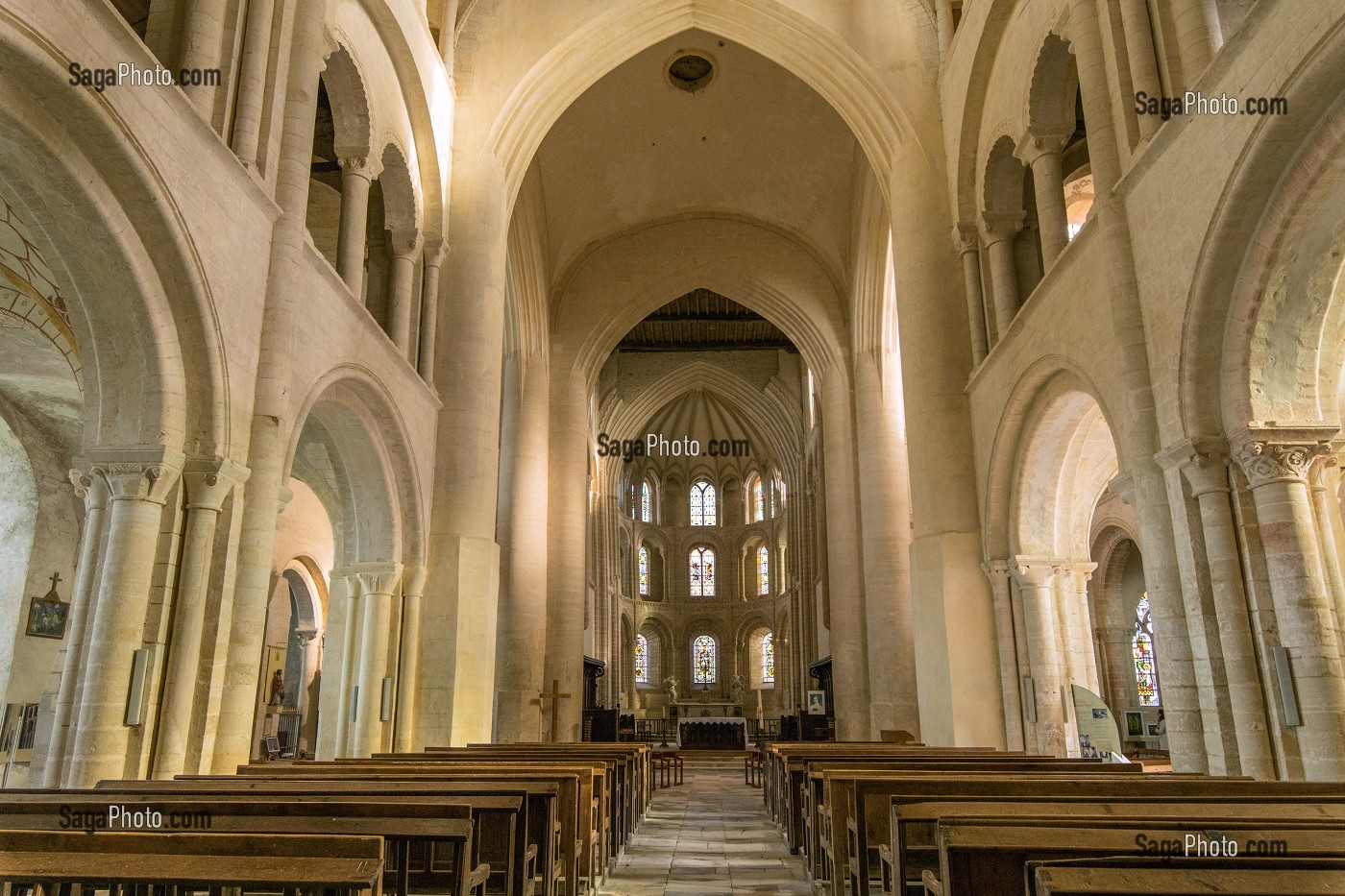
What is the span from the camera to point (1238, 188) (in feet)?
22.4

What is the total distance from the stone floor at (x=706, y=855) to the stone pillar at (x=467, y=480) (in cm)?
295

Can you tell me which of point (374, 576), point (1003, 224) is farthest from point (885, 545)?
point (374, 576)

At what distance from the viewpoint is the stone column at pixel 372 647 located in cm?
1179

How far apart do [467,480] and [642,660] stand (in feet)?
92.9

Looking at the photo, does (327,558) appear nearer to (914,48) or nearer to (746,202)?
(746,202)

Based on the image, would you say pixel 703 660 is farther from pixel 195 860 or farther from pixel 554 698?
pixel 195 860

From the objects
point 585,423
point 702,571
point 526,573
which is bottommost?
point 526,573

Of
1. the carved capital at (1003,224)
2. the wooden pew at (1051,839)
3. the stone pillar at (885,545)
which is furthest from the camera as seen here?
the stone pillar at (885,545)

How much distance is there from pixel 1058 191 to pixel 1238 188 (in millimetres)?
4660

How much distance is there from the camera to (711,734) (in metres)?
28.3

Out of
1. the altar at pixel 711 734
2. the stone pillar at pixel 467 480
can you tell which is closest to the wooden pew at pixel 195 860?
the stone pillar at pixel 467 480

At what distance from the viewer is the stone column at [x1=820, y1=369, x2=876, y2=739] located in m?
20.0

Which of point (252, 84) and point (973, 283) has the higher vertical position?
point (973, 283)

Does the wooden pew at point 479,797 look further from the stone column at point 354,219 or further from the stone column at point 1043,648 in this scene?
the stone column at point 1043,648
